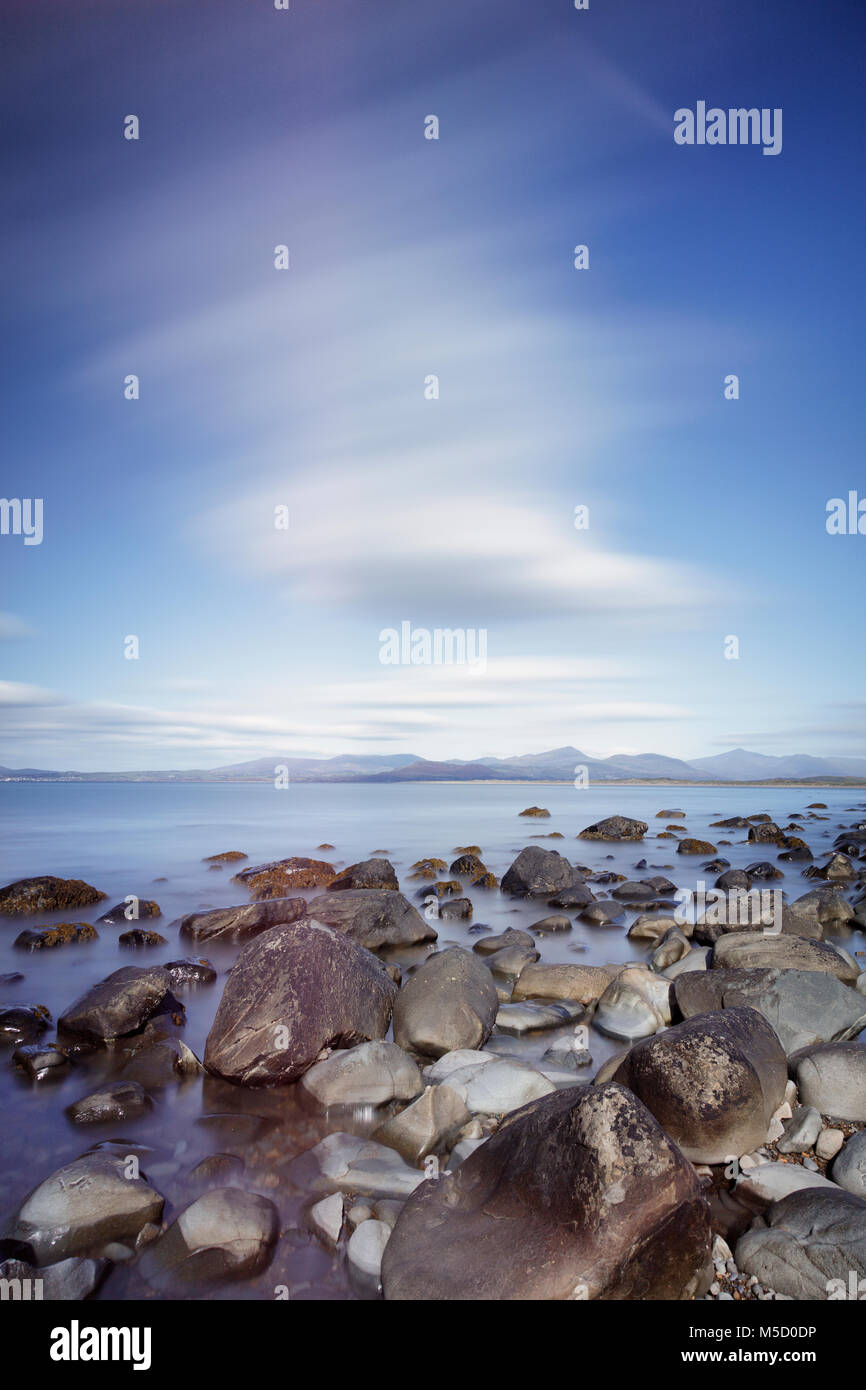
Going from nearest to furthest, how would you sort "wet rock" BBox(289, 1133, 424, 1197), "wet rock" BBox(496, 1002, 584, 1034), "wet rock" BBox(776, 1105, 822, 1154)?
"wet rock" BBox(289, 1133, 424, 1197)
"wet rock" BBox(776, 1105, 822, 1154)
"wet rock" BBox(496, 1002, 584, 1034)

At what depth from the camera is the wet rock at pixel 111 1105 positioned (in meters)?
6.80

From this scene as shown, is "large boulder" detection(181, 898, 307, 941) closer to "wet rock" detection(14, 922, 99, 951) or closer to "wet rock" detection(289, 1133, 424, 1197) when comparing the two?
"wet rock" detection(14, 922, 99, 951)

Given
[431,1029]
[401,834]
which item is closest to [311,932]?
[431,1029]

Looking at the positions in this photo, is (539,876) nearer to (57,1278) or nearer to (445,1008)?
(445,1008)

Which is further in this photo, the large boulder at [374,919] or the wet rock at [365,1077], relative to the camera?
the large boulder at [374,919]

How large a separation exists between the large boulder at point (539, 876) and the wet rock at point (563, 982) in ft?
25.3

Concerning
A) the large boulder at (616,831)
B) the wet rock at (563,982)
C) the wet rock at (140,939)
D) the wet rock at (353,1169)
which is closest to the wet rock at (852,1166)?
the wet rock at (353,1169)

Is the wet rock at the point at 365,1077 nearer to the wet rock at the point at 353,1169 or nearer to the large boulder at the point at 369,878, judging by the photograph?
the wet rock at the point at 353,1169

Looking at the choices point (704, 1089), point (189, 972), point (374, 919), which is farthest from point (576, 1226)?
point (374, 919)

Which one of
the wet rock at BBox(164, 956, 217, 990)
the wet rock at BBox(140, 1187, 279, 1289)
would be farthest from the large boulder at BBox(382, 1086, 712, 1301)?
the wet rock at BBox(164, 956, 217, 990)

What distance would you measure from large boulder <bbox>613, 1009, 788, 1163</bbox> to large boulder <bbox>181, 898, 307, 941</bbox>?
26.7 feet

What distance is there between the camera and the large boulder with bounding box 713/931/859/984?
380 inches

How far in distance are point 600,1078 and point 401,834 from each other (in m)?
28.2

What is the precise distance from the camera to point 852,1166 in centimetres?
538
